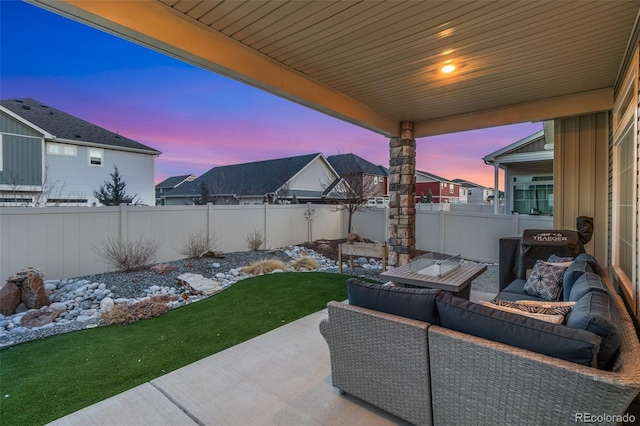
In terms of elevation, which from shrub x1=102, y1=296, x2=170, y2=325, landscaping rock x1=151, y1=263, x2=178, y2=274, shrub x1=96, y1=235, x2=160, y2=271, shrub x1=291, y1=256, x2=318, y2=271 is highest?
shrub x1=96, y1=235, x2=160, y2=271

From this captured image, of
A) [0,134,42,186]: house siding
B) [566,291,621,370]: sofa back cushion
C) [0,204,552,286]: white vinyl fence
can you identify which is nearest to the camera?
[566,291,621,370]: sofa back cushion

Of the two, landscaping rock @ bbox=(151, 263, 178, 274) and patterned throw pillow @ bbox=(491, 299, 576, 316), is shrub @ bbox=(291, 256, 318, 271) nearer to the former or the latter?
landscaping rock @ bbox=(151, 263, 178, 274)

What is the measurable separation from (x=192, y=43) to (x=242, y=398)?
9.65 ft

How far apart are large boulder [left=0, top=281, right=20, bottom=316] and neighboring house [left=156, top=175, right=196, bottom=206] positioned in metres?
17.2

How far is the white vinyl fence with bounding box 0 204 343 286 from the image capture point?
15.9 feet

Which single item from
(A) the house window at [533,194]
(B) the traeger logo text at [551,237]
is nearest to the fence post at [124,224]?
(B) the traeger logo text at [551,237]

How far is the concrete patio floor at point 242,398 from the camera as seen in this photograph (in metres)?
1.98

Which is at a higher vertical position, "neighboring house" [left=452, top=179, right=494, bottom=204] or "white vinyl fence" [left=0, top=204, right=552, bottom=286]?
"neighboring house" [left=452, top=179, right=494, bottom=204]

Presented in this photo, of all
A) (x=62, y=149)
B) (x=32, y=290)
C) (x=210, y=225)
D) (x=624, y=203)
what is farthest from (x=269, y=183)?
(x=624, y=203)

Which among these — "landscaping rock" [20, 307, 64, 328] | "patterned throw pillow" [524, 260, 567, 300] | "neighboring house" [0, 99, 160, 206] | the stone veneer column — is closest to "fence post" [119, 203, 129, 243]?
"landscaping rock" [20, 307, 64, 328]

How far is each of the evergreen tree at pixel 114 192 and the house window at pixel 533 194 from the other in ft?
52.2

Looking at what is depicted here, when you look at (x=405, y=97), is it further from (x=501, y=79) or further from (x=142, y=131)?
(x=142, y=131)

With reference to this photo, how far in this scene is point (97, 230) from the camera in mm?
5672

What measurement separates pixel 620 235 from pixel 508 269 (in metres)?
1.38
